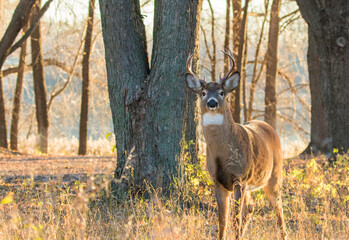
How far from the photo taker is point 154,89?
266 inches

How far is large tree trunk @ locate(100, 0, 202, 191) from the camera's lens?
21.9 ft

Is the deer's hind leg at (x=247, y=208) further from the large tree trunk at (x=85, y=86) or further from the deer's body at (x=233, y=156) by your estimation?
the large tree trunk at (x=85, y=86)

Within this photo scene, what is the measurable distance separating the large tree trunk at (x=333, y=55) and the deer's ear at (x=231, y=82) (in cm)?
388

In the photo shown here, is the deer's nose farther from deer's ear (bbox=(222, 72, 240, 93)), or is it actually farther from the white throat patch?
deer's ear (bbox=(222, 72, 240, 93))

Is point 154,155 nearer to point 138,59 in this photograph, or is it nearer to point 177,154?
point 177,154

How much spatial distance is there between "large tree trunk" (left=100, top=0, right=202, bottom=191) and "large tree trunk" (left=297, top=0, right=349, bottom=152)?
281 centimetres

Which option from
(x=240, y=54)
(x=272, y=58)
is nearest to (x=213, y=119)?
(x=240, y=54)

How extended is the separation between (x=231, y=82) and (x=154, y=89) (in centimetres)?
154

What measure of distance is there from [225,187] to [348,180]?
2.49 m

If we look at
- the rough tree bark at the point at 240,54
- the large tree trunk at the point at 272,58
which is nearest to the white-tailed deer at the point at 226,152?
the rough tree bark at the point at 240,54

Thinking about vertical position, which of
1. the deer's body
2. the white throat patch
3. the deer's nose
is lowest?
the deer's body

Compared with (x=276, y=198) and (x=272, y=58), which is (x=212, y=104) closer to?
(x=276, y=198)

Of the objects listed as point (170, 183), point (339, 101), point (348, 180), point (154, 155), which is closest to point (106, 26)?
point (154, 155)


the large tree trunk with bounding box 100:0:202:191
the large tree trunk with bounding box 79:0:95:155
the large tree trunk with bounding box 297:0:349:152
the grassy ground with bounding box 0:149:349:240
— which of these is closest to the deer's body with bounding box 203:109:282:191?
the grassy ground with bounding box 0:149:349:240
